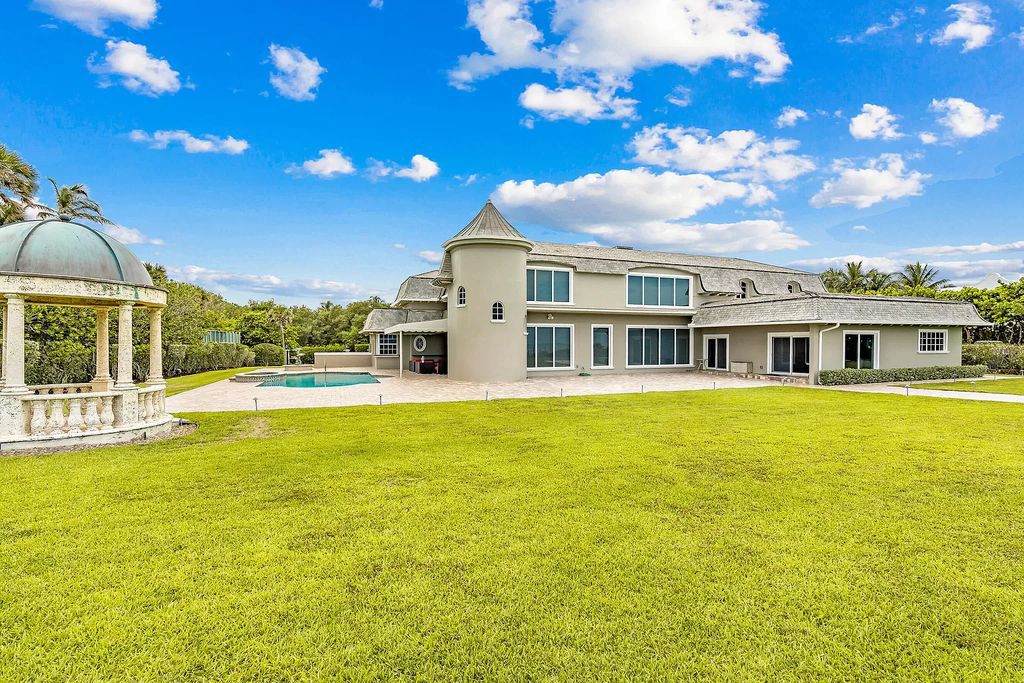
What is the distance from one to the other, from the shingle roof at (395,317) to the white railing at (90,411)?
20.3 metres

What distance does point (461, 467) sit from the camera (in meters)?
6.93

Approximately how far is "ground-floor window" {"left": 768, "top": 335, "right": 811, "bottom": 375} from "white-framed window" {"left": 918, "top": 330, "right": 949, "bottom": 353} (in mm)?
6927

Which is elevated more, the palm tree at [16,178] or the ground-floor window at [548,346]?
the palm tree at [16,178]

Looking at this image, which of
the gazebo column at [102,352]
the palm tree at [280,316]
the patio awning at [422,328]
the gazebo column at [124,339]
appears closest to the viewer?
the gazebo column at [124,339]

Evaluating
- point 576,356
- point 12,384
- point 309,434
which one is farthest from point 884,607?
point 576,356

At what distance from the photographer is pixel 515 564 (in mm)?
3930

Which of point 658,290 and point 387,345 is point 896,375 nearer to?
point 658,290

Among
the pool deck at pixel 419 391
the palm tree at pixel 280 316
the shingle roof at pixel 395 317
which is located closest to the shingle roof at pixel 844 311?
the pool deck at pixel 419 391

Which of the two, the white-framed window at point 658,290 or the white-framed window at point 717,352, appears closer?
the white-framed window at point 717,352

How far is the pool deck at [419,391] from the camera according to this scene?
1386 centimetres

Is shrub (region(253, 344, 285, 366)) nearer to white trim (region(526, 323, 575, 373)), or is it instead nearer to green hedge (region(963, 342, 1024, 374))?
white trim (region(526, 323, 575, 373))

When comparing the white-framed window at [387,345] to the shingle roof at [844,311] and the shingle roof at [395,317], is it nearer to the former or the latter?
the shingle roof at [395,317]

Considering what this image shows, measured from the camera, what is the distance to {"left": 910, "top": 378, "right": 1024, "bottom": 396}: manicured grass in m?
16.6

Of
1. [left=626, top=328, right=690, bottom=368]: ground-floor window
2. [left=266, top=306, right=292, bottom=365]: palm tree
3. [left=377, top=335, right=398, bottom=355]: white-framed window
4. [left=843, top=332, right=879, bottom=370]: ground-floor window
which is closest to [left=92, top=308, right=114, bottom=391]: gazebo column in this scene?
[left=377, top=335, right=398, bottom=355]: white-framed window
